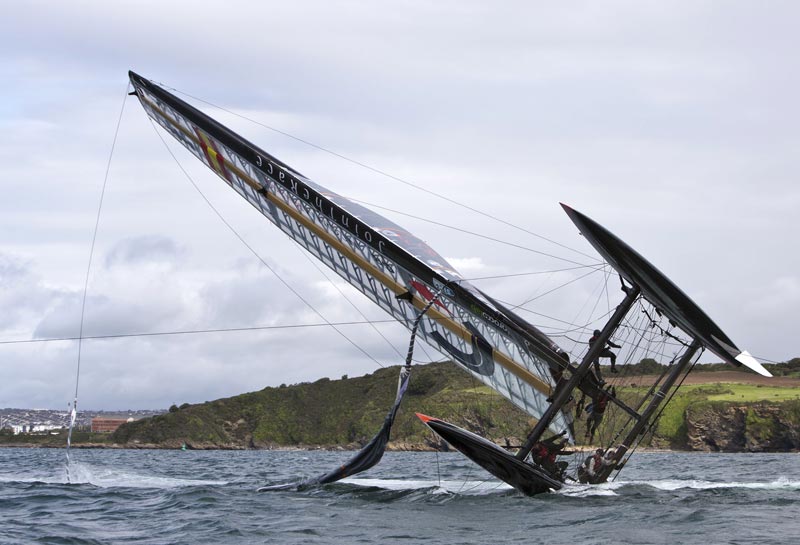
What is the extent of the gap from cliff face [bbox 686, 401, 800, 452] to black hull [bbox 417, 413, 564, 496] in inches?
2913

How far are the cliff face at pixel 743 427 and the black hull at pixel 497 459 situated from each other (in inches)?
2913

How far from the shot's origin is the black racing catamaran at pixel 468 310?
2523cm

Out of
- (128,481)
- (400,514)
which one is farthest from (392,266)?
(128,481)

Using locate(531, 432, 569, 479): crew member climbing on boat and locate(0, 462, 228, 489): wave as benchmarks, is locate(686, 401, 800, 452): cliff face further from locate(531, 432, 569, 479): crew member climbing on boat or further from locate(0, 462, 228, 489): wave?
locate(0, 462, 228, 489): wave

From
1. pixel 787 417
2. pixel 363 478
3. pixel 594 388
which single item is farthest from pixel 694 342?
pixel 787 417

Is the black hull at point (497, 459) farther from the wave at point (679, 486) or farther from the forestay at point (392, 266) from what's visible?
the forestay at point (392, 266)

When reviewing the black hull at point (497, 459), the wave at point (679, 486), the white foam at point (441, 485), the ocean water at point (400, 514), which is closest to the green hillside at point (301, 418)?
the white foam at point (441, 485)

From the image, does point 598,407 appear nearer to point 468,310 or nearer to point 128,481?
point 468,310

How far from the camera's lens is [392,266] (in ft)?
94.6

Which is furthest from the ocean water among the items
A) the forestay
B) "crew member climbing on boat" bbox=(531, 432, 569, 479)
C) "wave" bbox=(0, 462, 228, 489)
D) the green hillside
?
the green hillside

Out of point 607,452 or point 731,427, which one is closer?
point 607,452

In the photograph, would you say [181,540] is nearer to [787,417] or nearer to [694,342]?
[694,342]

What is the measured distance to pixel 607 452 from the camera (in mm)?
27672

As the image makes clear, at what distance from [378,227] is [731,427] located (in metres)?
77.5
